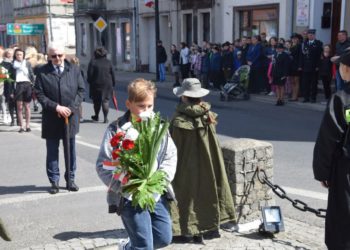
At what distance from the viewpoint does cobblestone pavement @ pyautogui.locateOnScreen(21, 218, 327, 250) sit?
4.91 meters

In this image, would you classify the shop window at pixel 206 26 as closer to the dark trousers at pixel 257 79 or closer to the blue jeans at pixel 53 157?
the dark trousers at pixel 257 79

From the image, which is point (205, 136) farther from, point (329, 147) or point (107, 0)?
point (107, 0)

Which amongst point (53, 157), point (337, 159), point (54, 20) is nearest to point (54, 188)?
point (53, 157)

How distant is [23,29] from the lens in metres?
42.1

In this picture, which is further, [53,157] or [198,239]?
[53,157]

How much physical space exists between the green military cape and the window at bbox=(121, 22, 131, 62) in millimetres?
28082

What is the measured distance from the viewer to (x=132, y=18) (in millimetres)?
31359

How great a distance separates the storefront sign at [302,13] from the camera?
18219 millimetres

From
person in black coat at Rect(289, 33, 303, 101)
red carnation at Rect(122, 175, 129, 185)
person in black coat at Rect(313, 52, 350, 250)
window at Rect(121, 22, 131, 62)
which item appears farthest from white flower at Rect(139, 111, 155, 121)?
window at Rect(121, 22, 131, 62)

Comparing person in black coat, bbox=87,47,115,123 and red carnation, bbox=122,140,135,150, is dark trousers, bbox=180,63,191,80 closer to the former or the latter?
person in black coat, bbox=87,47,115,123

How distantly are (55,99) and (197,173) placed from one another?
2713 millimetres

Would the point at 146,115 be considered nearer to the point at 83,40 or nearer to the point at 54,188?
the point at 54,188

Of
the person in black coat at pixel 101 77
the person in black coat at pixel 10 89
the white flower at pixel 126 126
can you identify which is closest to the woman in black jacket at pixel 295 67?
the person in black coat at pixel 101 77

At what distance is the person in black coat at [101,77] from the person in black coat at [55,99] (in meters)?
5.50
